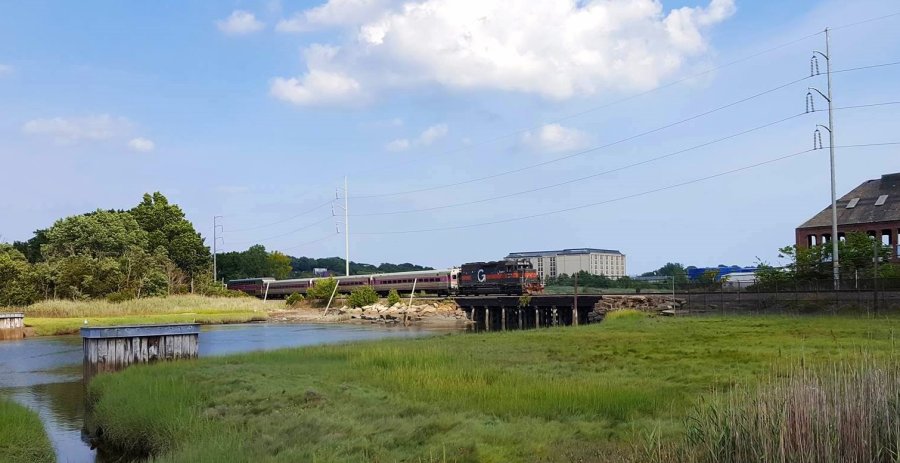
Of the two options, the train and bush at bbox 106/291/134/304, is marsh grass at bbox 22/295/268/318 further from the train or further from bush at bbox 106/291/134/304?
the train

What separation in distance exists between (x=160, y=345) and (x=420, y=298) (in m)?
51.8

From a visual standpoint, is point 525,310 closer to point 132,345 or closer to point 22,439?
point 132,345

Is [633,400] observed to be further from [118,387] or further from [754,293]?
[754,293]

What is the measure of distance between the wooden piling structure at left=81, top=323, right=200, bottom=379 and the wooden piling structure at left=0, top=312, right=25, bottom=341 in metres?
26.9

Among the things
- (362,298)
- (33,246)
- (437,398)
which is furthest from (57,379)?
(33,246)

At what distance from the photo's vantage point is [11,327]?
4053 cm

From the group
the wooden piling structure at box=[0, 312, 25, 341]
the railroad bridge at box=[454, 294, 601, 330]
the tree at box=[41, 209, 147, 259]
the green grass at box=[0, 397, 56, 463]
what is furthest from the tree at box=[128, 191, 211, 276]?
the green grass at box=[0, 397, 56, 463]

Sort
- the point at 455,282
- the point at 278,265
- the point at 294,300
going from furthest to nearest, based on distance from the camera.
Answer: the point at 278,265 → the point at 294,300 → the point at 455,282

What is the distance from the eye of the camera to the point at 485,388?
11.7 meters

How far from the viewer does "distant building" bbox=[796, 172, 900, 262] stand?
50.1 m

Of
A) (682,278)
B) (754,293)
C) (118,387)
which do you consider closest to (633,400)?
(118,387)

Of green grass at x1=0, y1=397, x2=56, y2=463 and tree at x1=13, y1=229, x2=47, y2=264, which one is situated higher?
tree at x1=13, y1=229, x2=47, y2=264

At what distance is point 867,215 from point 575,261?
3360 inches

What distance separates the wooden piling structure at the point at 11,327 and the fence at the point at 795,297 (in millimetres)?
37281
